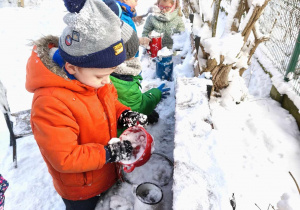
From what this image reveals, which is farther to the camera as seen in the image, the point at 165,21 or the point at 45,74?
the point at 165,21

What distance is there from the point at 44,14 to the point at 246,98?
33.8 feet

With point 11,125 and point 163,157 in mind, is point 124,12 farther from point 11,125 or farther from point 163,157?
point 11,125

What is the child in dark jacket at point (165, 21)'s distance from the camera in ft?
17.5

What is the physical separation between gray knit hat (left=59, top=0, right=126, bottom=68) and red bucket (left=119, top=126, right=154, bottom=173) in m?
0.58

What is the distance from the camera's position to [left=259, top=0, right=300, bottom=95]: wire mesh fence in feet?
12.7

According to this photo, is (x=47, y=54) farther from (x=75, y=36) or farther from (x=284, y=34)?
(x=284, y=34)

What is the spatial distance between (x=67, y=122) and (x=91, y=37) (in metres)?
0.52

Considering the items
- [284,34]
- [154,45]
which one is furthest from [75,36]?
[284,34]

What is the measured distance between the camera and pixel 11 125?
10.9 ft

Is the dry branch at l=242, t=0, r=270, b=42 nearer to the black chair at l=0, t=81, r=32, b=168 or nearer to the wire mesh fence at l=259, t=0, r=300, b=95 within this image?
the wire mesh fence at l=259, t=0, r=300, b=95

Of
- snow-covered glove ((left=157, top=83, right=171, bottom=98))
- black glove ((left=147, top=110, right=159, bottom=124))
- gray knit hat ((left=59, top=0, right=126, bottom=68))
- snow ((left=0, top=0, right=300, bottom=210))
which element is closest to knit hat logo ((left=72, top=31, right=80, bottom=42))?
gray knit hat ((left=59, top=0, right=126, bottom=68))

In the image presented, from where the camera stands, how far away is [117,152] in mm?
1525

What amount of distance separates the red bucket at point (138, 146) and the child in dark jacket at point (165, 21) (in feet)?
13.4

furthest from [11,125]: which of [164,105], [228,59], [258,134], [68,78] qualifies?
[258,134]
